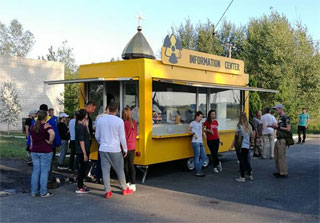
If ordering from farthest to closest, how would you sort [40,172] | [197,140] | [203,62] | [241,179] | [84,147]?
[203,62], [197,140], [241,179], [84,147], [40,172]

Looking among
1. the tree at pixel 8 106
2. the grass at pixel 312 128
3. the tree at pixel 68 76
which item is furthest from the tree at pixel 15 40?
the grass at pixel 312 128

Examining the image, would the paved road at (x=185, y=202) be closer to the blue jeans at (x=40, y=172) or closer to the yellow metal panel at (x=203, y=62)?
the blue jeans at (x=40, y=172)

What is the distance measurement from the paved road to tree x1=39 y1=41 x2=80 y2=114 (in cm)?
1411

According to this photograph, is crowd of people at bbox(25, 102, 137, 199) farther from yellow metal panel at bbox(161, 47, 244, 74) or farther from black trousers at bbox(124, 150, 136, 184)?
yellow metal panel at bbox(161, 47, 244, 74)

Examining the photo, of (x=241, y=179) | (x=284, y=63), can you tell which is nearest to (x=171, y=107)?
(x=241, y=179)

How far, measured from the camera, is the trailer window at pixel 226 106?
1016cm

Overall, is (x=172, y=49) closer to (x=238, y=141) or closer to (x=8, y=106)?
(x=238, y=141)

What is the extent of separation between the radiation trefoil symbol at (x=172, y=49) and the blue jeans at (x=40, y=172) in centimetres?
365

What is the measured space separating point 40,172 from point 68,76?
87.8 feet

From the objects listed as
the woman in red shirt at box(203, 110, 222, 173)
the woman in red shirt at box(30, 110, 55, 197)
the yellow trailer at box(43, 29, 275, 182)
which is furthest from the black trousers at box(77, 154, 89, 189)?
the woman in red shirt at box(203, 110, 222, 173)

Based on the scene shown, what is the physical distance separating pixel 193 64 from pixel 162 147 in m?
2.43

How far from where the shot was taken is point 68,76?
32.1m

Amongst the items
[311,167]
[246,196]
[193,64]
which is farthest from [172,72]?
[311,167]

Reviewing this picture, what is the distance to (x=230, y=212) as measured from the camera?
5465 mm
